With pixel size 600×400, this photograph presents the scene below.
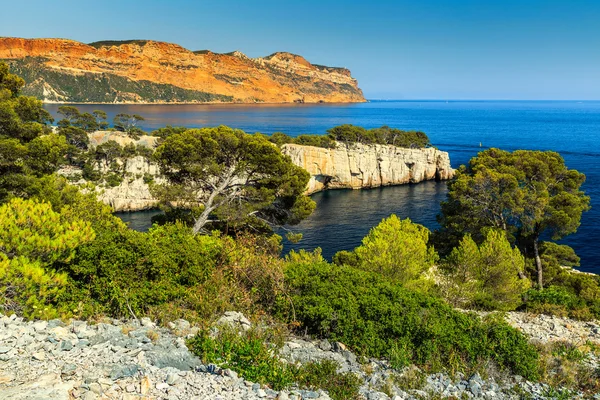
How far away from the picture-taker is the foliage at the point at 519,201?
22.1 m

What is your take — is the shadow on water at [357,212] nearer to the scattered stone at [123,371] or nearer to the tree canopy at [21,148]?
the tree canopy at [21,148]

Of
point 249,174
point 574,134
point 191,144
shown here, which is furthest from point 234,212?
point 574,134

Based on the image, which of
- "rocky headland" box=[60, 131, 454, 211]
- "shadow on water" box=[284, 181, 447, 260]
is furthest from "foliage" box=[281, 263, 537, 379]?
"rocky headland" box=[60, 131, 454, 211]

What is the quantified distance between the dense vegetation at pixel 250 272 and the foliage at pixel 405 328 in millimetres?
32

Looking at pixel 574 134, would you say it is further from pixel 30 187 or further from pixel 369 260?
pixel 30 187

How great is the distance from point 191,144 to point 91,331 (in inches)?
520

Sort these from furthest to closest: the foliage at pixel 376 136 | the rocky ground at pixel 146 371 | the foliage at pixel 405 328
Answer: the foliage at pixel 376 136 < the foliage at pixel 405 328 < the rocky ground at pixel 146 371

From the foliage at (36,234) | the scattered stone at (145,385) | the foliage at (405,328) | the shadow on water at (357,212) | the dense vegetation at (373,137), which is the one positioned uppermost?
the dense vegetation at (373,137)

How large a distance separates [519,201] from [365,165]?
4030 centimetres

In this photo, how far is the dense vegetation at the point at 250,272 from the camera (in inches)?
323

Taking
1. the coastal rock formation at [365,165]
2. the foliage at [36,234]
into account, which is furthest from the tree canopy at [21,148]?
the coastal rock formation at [365,165]

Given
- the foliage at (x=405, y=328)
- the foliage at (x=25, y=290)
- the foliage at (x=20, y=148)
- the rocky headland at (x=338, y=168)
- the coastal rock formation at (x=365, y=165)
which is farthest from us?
the coastal rock formation at (x=365, y=165)

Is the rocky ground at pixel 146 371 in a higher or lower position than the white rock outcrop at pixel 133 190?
higher

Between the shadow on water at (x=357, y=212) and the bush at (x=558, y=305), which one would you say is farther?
the shadow on water at (x=357, y=212)
